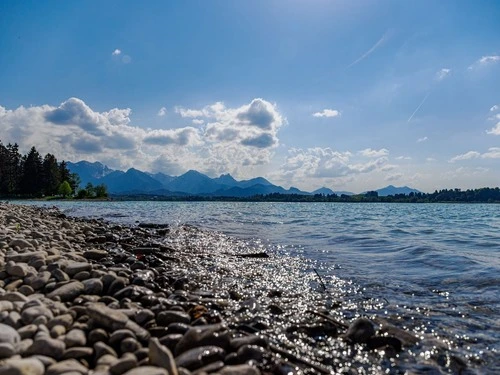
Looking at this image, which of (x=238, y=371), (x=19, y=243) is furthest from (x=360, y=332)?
(x=19, y=243)

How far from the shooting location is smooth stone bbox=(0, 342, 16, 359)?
3600 mm

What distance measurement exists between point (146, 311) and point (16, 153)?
123 meters

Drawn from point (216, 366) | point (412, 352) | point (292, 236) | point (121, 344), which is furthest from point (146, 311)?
point (292, 236)

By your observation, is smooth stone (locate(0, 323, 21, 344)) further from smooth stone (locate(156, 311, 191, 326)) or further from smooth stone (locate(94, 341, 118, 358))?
smooth stone (locate(156, 311, 191, 326))

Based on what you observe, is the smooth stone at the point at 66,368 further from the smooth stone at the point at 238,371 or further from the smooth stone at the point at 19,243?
the smooth stone at the point at 19,243

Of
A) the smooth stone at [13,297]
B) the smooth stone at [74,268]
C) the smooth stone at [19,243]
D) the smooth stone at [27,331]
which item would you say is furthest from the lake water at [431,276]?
the smooth stone at [19,243]

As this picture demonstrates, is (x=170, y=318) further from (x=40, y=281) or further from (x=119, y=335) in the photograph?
(x=40, y=281)

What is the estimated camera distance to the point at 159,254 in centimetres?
1139

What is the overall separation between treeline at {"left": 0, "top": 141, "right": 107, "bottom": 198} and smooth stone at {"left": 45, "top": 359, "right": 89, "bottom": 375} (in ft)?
368

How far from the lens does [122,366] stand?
3482 mm

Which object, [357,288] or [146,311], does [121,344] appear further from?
[357,288]

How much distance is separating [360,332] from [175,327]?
2.58 m

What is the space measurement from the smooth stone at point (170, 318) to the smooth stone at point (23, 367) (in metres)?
1.71

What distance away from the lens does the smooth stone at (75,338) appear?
3996 mm
